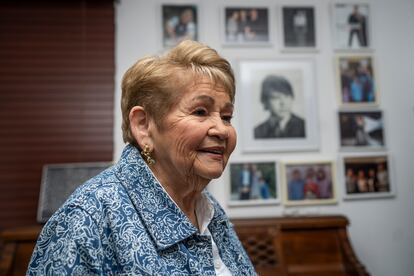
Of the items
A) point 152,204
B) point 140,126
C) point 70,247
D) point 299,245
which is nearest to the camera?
point 70,247

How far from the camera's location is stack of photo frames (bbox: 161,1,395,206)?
2.16m

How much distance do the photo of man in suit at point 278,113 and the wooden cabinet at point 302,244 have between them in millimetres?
616

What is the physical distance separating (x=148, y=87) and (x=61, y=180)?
55.1 inches

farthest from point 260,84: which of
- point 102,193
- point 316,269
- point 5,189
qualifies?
point 5,189

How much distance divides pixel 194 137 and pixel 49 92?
65.5 inches

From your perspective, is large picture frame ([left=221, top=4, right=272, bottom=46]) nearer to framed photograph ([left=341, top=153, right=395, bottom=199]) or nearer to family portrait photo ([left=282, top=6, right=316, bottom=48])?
family portrait photo ([left=282, top=6, right=316, bottom=48])

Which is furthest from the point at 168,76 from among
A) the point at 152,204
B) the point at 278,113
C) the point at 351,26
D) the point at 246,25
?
the point at 351,26

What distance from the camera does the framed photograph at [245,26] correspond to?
2.21 m

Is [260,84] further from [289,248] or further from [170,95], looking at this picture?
[170,95]

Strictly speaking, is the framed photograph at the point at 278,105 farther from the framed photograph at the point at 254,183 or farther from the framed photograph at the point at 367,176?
the framed photograph at the point at 367,176

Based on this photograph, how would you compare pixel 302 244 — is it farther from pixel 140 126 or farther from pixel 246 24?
pixel 246 24

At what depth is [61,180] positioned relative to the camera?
1956 millimetres

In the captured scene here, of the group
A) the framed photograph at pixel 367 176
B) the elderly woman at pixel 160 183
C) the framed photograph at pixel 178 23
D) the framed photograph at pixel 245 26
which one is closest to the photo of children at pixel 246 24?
the framed photograph at pixel 245 26

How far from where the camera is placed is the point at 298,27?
2.26 metres
